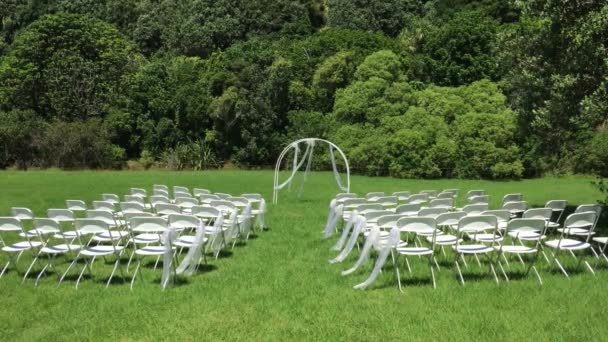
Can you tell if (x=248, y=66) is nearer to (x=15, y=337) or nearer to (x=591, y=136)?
(x=591, y=136)

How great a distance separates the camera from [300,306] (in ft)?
19.4

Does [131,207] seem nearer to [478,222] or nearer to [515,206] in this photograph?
[478,222]

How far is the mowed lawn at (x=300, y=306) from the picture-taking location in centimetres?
512

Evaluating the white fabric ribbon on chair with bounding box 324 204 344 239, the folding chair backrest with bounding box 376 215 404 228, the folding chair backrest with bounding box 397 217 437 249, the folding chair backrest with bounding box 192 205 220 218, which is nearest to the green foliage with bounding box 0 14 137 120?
the white fabric ribbon on chair with bounding box 324 204 344 239

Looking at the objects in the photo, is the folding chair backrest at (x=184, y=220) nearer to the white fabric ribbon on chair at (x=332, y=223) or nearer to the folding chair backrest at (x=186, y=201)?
the folding chair backrest at (x=186, y=201)

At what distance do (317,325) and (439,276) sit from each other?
96.7 inches

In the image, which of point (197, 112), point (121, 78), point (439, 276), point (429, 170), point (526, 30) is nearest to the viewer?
point (439, 276)

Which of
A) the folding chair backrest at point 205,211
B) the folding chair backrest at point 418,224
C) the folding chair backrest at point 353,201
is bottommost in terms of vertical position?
the folding chair backrest at point 353,201

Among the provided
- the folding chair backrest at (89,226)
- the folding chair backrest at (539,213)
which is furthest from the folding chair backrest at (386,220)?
the folding chair backrest at (89,226)

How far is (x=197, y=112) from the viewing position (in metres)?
34.4

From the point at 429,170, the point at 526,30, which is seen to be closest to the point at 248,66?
the point at 429,170

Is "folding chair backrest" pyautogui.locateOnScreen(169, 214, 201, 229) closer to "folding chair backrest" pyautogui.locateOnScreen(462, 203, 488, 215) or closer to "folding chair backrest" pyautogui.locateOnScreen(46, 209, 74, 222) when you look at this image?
"folding chair backrest" pyautogui.locateOnScreen(46, 209, 74, 222)

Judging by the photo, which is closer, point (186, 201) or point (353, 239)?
point (353, 239)

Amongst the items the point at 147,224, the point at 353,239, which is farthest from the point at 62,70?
the point at 353,239
